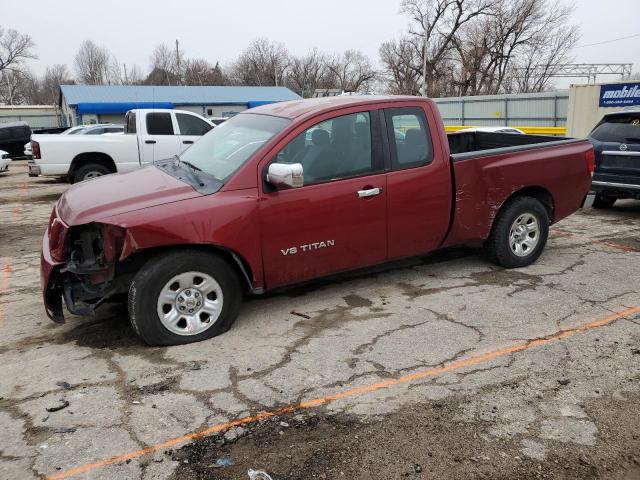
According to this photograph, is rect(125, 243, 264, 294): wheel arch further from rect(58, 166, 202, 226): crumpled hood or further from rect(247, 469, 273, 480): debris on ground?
rect(247, 469, 273, 480): debris on ground

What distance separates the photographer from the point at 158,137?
37.6ft

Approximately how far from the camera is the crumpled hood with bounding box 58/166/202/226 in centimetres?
397

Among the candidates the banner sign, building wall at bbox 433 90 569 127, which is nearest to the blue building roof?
building wall at bbox 433 90 569 127

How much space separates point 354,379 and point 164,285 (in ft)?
5.09

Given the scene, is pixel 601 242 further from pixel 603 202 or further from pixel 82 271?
pixel 82 271

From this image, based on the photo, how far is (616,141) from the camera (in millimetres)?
8445

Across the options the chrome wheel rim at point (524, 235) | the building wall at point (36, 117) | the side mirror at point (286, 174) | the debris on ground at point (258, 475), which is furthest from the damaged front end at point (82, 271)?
the building wall at point (36, 117)

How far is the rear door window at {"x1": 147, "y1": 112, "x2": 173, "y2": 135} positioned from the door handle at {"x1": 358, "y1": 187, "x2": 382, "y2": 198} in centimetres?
802

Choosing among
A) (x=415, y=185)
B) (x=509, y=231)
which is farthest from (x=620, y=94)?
(x=415, y=185)

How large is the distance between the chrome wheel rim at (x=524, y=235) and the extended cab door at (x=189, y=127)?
7.74 m

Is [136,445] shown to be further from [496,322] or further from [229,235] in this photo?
[496,322]

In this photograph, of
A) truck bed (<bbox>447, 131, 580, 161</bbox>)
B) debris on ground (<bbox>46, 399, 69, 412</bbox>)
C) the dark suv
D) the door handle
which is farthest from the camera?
the dark suv

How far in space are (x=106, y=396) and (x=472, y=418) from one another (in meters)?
2.28

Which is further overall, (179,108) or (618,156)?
(179,108)
